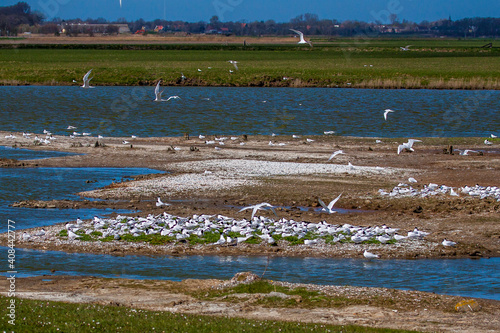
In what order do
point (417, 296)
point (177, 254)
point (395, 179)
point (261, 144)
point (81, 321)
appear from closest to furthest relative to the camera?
point (81, 321) < point (417, 296) < point (177, 254) < point (395, 179) < point (261, 144)

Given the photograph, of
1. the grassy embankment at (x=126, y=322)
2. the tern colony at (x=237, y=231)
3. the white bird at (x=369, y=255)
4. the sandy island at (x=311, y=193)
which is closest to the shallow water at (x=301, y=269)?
the white bird at (x=369, y=255)

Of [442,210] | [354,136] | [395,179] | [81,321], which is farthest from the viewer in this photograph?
[354,136]

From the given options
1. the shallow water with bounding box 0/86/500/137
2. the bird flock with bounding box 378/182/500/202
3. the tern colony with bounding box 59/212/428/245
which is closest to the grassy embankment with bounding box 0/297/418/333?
the tern colony with bounding box 59/212/428/245

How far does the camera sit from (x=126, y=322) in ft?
34.7

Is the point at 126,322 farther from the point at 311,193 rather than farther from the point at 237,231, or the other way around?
the point at 311,193

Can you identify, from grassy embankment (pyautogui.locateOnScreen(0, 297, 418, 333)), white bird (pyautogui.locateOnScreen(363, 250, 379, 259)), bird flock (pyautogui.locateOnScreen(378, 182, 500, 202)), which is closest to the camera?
grassy embankment (pyautogui.locateOnScreen(0, 297, 418, 333))

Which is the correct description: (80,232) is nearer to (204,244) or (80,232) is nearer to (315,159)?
(204,244)

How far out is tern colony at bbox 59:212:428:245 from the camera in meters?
17.6

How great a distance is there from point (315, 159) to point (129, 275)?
15.5 metres

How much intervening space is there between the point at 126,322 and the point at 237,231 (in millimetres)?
7612

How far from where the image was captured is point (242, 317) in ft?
38.4

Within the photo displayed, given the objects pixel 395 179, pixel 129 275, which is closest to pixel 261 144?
pixel 395 179

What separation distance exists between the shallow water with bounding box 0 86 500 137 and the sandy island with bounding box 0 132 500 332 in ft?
14.8

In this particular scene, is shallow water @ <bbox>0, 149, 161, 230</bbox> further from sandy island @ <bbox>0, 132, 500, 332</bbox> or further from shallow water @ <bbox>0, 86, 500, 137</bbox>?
shallow water @ <bbox>0, 86, 500, 137</bbox>
